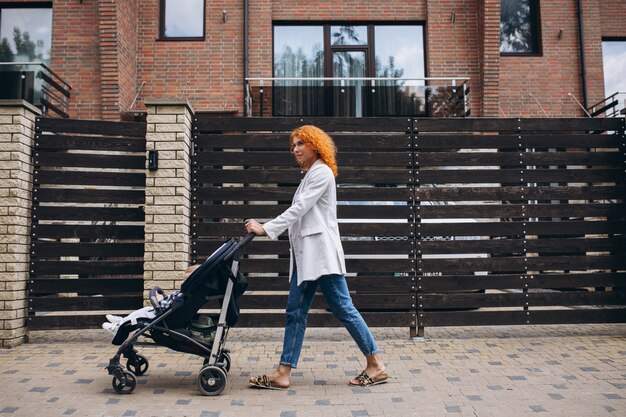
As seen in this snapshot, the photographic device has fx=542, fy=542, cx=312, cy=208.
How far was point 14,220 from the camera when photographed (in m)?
6.14

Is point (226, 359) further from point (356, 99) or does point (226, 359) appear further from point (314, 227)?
point (356, 99)

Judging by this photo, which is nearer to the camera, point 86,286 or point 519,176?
point 86,286

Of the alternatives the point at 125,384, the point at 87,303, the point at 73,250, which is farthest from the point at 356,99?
the point at 125,384

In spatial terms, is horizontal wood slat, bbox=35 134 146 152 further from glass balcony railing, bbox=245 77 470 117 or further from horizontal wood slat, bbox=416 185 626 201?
glass balcony railing, bbox=245 77 470 117

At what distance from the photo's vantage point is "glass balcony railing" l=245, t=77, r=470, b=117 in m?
11.8

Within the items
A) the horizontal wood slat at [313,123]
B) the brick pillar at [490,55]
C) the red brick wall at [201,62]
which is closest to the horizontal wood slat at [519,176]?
the horizontal wood slat at [313,123]

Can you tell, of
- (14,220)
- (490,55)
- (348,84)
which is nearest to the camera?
(14,220)

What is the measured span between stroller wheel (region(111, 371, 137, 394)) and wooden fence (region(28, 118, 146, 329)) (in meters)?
2.20

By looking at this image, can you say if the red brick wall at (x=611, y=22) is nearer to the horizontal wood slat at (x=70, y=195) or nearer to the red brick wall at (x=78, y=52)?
the red brick wall at (x=78, y=52)

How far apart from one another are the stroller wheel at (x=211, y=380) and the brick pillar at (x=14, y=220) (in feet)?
9.99

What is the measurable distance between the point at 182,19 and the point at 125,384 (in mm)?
10082

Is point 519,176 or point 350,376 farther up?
point 519,176

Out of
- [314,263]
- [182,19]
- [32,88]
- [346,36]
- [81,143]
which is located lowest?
[314,263]

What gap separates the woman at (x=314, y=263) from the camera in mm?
4398
